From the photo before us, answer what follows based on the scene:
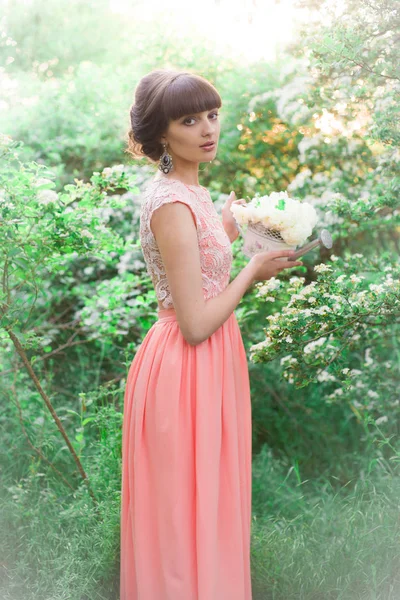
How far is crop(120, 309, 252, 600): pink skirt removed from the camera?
1935mm

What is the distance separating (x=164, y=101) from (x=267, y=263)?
559mm

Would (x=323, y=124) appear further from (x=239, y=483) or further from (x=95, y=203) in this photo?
(x=239, y=483)

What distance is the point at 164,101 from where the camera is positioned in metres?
1.94

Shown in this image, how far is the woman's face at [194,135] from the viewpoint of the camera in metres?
1.96

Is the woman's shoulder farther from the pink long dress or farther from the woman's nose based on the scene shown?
the woman's nose

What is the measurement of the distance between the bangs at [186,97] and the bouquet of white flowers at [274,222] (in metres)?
0.32

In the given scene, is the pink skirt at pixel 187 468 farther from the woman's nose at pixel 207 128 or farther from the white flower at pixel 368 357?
the white flower at pixel 368 357

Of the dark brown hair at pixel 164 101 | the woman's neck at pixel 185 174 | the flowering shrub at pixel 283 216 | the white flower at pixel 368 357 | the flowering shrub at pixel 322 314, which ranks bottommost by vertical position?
the white flower at pixel 368 357

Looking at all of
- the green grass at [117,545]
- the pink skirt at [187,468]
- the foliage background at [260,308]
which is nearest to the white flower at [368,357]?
the foliage background at [260,308]

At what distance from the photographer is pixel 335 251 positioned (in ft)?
13.0

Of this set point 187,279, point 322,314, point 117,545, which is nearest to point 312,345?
point 322,314

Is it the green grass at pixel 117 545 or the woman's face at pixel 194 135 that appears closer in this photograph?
the woman's face at pixel 194 135

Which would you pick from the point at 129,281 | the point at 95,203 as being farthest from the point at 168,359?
the point at 129,281

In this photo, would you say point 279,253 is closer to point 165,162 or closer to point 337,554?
point 165,162
